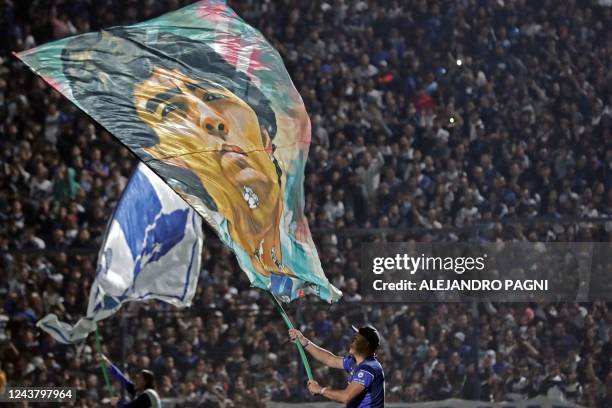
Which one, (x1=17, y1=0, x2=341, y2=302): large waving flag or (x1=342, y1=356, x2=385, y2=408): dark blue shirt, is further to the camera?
(x1=17, y1=0, x2=341, y2=302): large waving flag

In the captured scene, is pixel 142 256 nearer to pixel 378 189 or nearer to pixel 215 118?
pixel 215 118

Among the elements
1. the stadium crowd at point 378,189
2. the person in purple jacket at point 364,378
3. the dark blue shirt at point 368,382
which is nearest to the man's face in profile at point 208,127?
the person in purple jacket at point 364,378

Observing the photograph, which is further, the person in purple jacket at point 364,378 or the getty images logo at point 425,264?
the getty images logo at point 425,264

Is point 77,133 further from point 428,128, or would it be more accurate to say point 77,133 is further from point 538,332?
point 538,332

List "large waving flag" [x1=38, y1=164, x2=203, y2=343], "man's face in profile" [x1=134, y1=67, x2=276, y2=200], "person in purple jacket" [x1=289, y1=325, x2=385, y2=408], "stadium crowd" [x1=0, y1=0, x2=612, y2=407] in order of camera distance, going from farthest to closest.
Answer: "stadium crowd" [x1=0, y1=0, x2=612, y2=407], "large waving flag" [x1=38, y1=164, x2=203, y2=343], "man's face in profile" [x1=134, y1=67, x2=276, y2=200], "person in purple jacket" [x1=289, y1=325, x2=385, y2=408]

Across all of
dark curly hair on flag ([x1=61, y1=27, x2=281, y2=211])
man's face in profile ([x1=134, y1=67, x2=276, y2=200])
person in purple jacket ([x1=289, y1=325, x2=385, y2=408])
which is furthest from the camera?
man's face in profile ([x1=134, y1=67, x2=276, y2=200])

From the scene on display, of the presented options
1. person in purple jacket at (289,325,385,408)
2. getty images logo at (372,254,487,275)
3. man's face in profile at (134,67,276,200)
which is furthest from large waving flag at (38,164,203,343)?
getty images logo at (372,254,487,275)

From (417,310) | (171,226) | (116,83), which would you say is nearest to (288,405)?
(417,310)

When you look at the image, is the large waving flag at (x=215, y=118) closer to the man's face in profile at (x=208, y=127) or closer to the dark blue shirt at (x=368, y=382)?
the man's face in profile at (x=208, y=127)

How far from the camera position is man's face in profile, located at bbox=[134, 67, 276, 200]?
8055mm

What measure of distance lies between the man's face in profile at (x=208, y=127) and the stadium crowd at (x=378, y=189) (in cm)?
614

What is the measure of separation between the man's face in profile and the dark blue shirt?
155 cm

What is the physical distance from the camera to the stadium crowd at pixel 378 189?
14203mm

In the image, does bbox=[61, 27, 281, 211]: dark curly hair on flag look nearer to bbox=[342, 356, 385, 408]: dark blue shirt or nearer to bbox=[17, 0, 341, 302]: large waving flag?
bbox=[17, 0, 341, 302]: large waving flag
